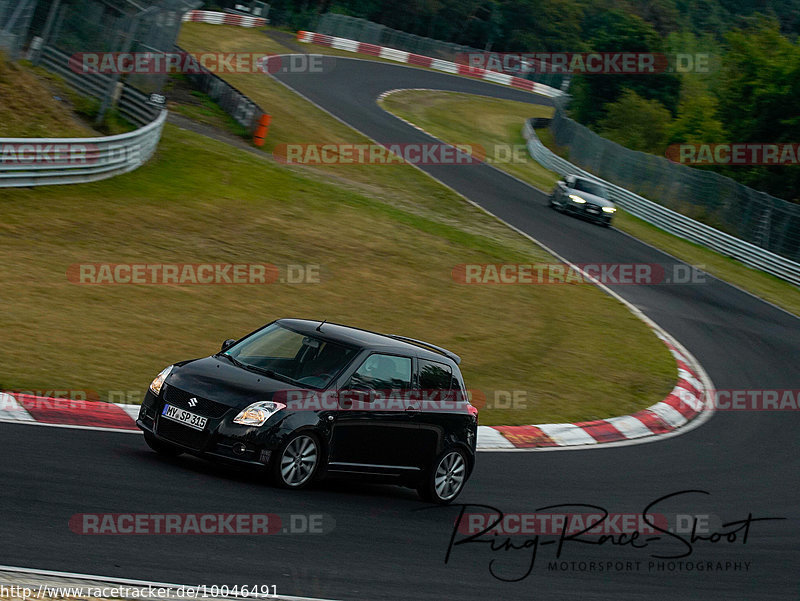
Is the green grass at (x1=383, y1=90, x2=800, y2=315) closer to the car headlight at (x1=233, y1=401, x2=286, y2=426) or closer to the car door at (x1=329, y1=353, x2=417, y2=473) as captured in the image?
the car door at (x1=329, y1=353, x2=417, y2=473)

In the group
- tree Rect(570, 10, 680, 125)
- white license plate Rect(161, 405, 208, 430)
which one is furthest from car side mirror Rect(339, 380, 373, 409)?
tree Rect(570, 10, 680, 125)

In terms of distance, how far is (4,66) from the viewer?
25.1 meters

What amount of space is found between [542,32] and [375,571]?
9404cm

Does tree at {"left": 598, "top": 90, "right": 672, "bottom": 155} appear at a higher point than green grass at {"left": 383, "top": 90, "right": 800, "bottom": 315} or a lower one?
higher

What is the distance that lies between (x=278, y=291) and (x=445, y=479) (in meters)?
9.07

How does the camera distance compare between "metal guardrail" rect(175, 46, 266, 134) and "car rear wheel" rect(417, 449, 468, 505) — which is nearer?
"car rear wheel" rect(417, 449, 468, 505)

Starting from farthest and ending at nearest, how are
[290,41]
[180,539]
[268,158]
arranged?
[290,41] < [268,158] < [180,539]

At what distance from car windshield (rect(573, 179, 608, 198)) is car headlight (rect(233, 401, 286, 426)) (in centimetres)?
2648

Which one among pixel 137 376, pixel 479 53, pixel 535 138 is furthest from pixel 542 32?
pixel 137 376

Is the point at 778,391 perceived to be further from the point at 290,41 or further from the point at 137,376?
the point at 290,41

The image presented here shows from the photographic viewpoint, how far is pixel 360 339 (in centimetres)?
945

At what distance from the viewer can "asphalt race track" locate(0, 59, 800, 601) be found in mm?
6613

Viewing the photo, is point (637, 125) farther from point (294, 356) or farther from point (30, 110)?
point (294, 356)

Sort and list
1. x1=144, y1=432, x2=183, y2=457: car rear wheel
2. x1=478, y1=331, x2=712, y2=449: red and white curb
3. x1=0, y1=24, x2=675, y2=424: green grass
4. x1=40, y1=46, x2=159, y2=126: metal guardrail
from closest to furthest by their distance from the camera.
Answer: x1=144, y1=432, x2=183, y2=457: car rear wheel
x1=478, y1=331, x2=712, y2=449: red and white curb
x1=0, y1=24, x2=675, y2=424: green grass
x1=40, y1=46, x2=159, y2=126: metal guardrail
